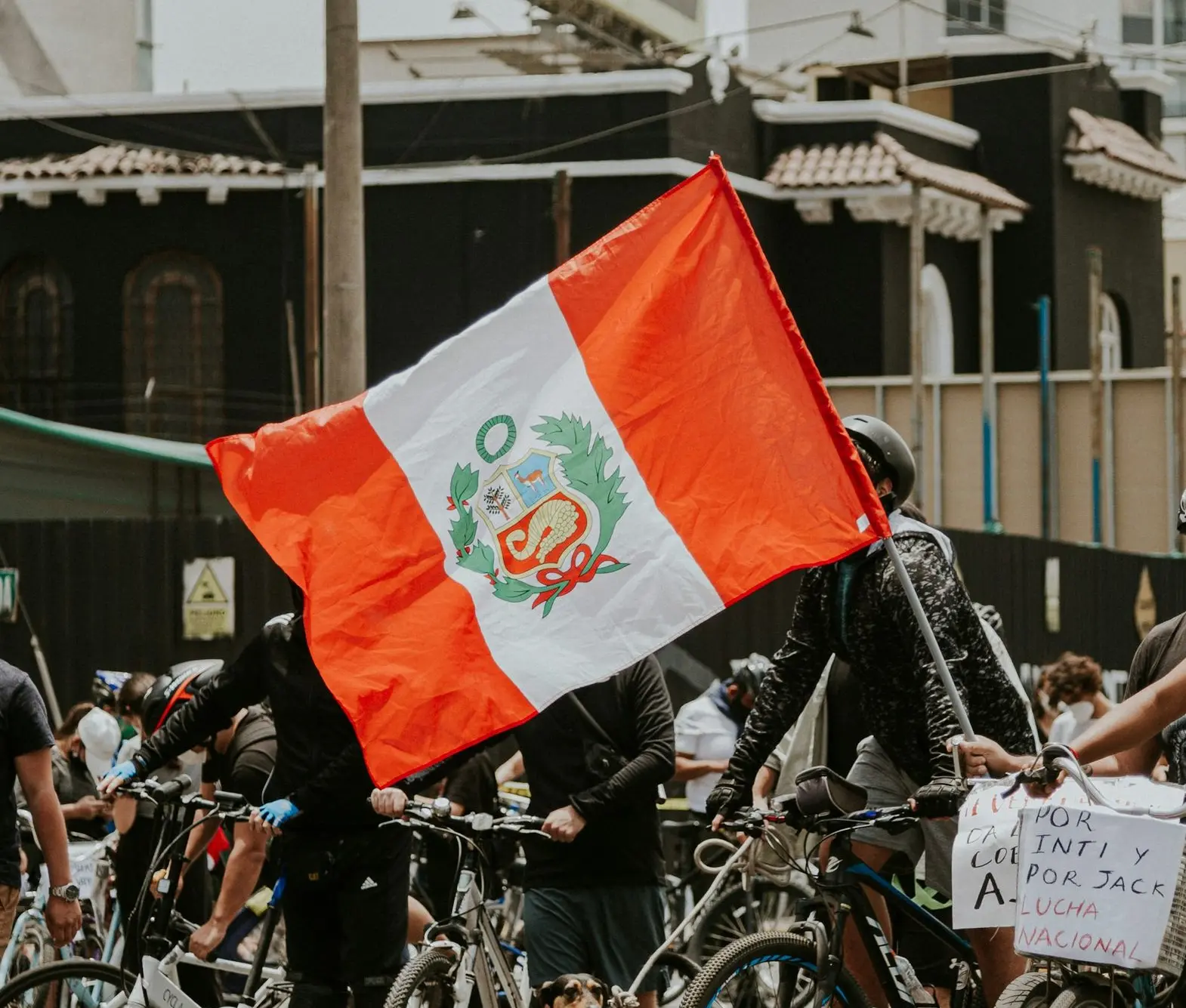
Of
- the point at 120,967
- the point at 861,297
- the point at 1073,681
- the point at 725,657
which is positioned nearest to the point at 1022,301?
the point at 861,297

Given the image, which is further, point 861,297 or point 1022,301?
point 1022,301

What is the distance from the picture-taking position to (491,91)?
30.8m

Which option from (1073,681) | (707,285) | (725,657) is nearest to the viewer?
(707,285)

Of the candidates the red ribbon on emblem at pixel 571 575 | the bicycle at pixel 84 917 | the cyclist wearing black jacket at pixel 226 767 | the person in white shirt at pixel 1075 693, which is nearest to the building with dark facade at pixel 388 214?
the person in white shirt at pixel 1075 693

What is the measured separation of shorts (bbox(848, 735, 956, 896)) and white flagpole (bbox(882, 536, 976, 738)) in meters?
0.49

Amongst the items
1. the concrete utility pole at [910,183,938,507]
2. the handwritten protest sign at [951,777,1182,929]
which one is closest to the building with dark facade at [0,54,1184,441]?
the concrete utility pole at [910,183,938,507]

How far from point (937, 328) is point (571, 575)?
29.6 metres

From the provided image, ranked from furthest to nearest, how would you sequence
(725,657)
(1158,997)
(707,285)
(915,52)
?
(915,52) → (725,657) → (707,285) → (1158,997)

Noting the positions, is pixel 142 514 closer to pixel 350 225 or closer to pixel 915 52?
pixel 350 225

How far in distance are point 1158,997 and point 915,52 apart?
34676mm

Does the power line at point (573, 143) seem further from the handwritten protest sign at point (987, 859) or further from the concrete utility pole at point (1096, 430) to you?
the handwritten protest sign at point (987, 859)

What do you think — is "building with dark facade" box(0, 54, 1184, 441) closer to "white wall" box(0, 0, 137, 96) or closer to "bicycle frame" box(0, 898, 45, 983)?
"white wall" box(0, 0, 137, 96)

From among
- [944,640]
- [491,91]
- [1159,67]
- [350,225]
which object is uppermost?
[1159,67]

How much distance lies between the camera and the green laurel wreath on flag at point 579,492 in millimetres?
6809
